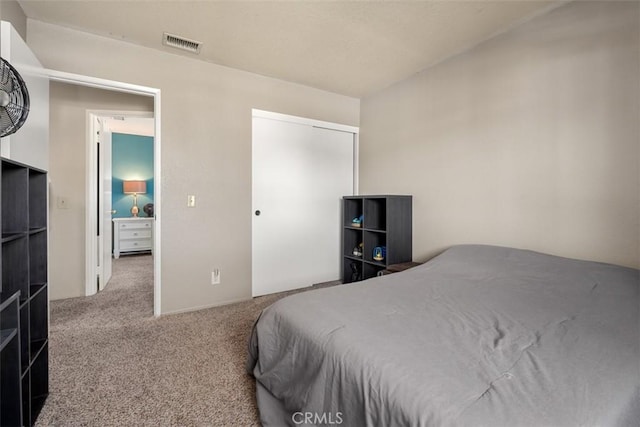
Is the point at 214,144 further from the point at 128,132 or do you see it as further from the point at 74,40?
the point at 128,132

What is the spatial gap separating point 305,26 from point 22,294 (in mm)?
2359

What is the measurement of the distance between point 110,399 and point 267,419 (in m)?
0.89

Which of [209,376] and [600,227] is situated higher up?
[600,227]

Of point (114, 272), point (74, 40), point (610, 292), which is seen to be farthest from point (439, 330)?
point (114, 272)

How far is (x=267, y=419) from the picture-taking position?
1273 millimetres

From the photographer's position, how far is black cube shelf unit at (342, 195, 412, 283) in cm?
287

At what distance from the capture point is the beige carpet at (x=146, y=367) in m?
1.39

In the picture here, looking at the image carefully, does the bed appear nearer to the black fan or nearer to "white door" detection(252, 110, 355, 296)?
the black fan

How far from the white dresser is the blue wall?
474 millimetres

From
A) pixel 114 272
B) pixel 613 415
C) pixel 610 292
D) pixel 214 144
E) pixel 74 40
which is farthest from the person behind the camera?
pixel 114 272

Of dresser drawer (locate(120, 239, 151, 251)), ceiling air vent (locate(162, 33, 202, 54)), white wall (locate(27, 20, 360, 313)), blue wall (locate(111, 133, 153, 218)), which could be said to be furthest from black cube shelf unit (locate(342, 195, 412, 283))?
blue wall (locate(111, 133, 153, 218))

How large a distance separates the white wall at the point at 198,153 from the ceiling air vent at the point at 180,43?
175 mm

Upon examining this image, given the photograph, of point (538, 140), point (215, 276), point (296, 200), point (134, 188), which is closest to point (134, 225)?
point (134, 188)

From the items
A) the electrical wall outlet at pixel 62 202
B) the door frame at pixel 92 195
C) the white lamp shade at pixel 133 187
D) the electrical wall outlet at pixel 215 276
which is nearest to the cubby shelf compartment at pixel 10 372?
the electrical wall outlet at pixel 215 276
